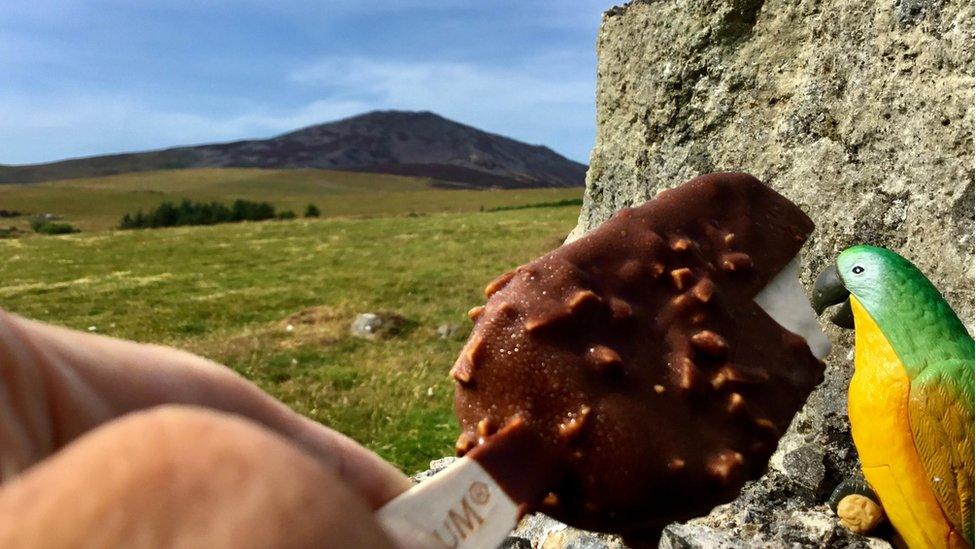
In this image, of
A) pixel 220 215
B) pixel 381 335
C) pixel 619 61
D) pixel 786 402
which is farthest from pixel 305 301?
pixel 220 215

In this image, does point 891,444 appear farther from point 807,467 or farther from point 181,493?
point 181,493

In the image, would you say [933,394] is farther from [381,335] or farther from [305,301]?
[305,301]

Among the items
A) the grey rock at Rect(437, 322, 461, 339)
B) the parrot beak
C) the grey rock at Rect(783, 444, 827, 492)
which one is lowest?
the grey rock at Rect(437, 322, 461, 339)

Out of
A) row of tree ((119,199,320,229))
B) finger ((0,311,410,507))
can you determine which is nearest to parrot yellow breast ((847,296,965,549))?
finger ((0,311,410,507))

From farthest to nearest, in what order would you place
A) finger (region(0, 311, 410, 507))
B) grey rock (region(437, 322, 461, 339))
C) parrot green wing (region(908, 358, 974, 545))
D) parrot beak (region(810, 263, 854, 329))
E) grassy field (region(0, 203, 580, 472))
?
grey rock (region(437, 322, 461, 339)) → grassy field (region(0, 203, 580, 472)) → parrot beak (region(810, 263, 854, 329)) → parrot green wing (region(908, 358, 974, 545)) → finger (region(0, 311, 410, 507))

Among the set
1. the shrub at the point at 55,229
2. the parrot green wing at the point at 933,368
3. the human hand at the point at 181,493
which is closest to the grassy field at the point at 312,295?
the shrub at the point at 55,229

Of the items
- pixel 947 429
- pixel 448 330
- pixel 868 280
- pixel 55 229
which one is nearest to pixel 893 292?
pixel 868 280

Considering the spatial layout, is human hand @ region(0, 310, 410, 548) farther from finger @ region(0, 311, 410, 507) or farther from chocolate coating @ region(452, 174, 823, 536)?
chocolate coating @ region(452, 174, 823, 536)
